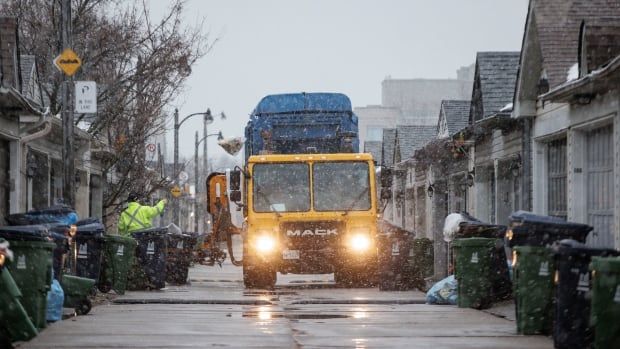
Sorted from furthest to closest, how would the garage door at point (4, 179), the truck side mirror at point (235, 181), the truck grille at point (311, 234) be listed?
the garage door at point (4, 179) → the truck grille at point (311, 234) → the truck side mirror at point (235, 181)

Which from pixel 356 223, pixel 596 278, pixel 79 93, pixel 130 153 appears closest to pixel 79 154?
pixel 130 153

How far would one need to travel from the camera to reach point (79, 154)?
2878cm

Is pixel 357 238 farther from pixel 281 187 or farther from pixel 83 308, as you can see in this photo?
pixel 83 308

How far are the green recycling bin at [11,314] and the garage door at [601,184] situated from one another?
9938 millimetres

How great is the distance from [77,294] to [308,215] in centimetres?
715

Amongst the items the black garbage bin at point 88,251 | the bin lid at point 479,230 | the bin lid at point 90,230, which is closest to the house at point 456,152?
the bin lid at point 479,230

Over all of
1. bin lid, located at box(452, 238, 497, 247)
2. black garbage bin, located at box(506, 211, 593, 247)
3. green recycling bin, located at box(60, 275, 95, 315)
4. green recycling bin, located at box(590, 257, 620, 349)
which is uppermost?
black garbage bin, located at box(506, 211, 593, 247)

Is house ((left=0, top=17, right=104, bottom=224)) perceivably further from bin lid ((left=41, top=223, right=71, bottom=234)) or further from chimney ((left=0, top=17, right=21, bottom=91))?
bin lid ((left=41, top=223, right=71, bottom=234))

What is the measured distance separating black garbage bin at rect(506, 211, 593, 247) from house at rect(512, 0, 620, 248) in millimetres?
2210

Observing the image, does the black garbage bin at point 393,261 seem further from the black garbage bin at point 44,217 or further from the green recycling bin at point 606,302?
the green recycling bin at point 606,302

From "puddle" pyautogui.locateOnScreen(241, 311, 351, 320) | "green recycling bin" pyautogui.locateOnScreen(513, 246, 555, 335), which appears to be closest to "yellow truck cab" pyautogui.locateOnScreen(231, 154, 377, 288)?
"puddle" pyautogui.locateOnScreen(241, 311, 351, 320)

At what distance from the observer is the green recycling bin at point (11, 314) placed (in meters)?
9.95

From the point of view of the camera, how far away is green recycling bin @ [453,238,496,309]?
1584 cm

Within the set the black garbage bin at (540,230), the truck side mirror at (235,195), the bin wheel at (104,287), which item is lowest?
the bin wheel at (104,287)
